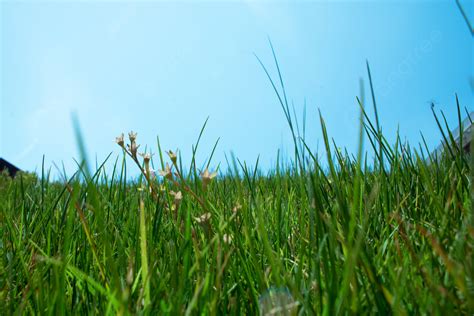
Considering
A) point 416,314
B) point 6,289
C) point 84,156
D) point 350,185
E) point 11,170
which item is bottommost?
point 416,314

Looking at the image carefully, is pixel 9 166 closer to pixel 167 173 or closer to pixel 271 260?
pixel 167 173

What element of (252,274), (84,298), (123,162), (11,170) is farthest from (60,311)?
(11,170)

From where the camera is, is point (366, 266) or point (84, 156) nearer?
point (84, 156)

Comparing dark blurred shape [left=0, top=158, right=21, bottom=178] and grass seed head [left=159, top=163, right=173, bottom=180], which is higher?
dark blurred shape [left=0, top=158, right=21, bottom=178]

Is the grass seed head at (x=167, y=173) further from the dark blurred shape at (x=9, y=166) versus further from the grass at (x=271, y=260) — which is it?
the dark blurred shape at (x=9, y=166)

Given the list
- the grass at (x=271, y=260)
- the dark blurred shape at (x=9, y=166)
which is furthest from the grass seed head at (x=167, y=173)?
the dark blurred shape at (x=9, y=166)

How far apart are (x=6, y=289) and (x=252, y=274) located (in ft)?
2.09

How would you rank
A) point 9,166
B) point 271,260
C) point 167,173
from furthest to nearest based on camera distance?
point 9,166 < point 167,173 < point 271,260

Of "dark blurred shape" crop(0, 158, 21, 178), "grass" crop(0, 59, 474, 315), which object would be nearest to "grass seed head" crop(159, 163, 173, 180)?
"grass" crop(0, 59, 474, 315)

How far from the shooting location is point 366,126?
1.39 m

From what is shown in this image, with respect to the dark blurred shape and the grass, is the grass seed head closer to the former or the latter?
the grass

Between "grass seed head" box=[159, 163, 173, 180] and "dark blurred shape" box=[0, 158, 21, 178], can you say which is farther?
"dark blurred shape" box=[0, 158, 21, 178]

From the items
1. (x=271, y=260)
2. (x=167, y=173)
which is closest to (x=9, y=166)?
(x=167, y=173)

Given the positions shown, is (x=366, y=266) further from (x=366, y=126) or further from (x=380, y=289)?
(x=366, y=126)
